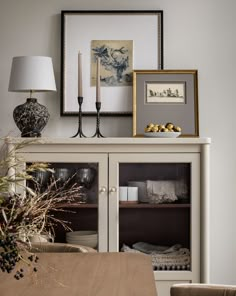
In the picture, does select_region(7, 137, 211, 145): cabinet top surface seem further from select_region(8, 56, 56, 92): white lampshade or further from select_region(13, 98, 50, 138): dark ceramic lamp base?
select_region(8, 56, 56, 92): white lampshade

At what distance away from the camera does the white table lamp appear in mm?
3652

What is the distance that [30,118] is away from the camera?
366 cm

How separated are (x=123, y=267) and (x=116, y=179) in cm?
155

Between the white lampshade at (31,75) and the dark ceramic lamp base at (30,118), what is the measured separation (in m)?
0.10

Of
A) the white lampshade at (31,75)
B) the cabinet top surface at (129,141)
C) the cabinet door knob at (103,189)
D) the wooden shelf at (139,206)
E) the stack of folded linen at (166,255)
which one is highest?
the white lampshade at (31,75)

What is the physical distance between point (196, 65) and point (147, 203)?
0.94 meters

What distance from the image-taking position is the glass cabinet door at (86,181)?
3553mm

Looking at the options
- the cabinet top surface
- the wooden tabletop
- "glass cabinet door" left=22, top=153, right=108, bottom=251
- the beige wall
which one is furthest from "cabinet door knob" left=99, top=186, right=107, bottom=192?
the wooden tabletop

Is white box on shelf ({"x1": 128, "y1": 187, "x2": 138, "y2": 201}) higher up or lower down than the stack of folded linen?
higher up

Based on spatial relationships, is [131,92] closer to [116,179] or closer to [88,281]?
[116,179]

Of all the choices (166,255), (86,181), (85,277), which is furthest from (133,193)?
(85,277)

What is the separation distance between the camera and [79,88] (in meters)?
3.73

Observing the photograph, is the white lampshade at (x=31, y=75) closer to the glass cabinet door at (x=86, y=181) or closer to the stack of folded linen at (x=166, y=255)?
the glass cabinet door at (x=86, y=181)

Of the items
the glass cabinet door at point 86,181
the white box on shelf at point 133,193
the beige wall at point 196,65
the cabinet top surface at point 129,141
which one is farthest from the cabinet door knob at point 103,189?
the beige wall at point 196,65
